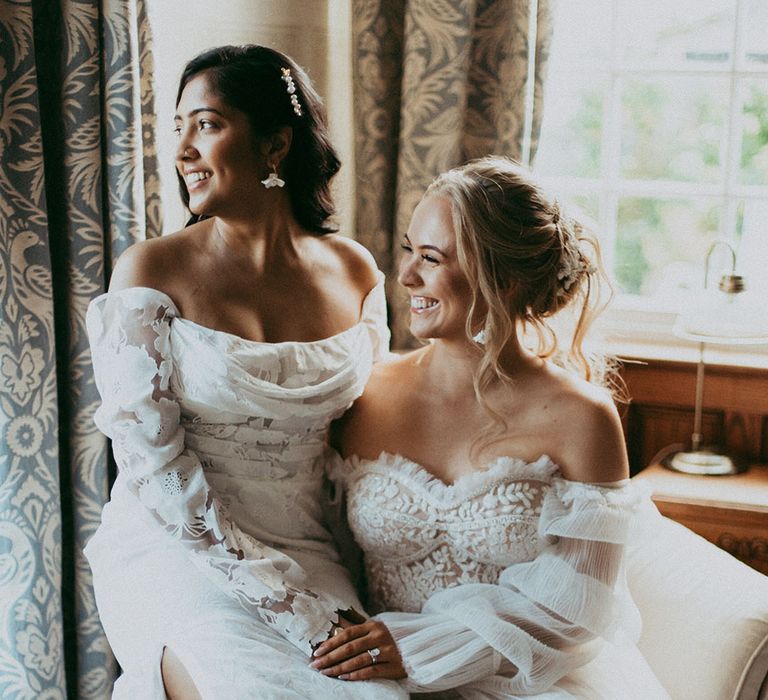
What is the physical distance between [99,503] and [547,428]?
90 cm

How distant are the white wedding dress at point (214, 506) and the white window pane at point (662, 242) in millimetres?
1378

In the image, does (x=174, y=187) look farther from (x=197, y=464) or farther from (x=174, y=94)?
(x=197, y=464)

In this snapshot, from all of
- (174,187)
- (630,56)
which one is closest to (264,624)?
(174,187)

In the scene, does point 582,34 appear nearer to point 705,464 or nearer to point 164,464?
point 705,464

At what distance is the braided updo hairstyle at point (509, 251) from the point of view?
1.70 meters

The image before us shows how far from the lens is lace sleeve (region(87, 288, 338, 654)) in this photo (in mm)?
1652

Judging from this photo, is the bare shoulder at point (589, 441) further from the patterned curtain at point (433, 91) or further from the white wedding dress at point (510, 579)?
the patterned curtain at point (433, 91)

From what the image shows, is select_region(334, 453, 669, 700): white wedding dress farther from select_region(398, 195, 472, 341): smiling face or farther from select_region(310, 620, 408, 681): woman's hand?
select_region(398, 195, 472, 341): smiling face

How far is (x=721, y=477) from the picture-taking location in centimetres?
246

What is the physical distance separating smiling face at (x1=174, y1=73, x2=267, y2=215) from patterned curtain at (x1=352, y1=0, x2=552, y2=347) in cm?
92

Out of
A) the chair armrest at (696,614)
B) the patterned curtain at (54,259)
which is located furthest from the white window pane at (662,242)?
the patterned curtain at (54,259)

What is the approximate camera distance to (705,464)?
2484 millimetres

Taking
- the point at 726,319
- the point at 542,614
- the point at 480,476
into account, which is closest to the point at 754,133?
the point at 726,319

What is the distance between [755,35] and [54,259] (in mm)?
1908
